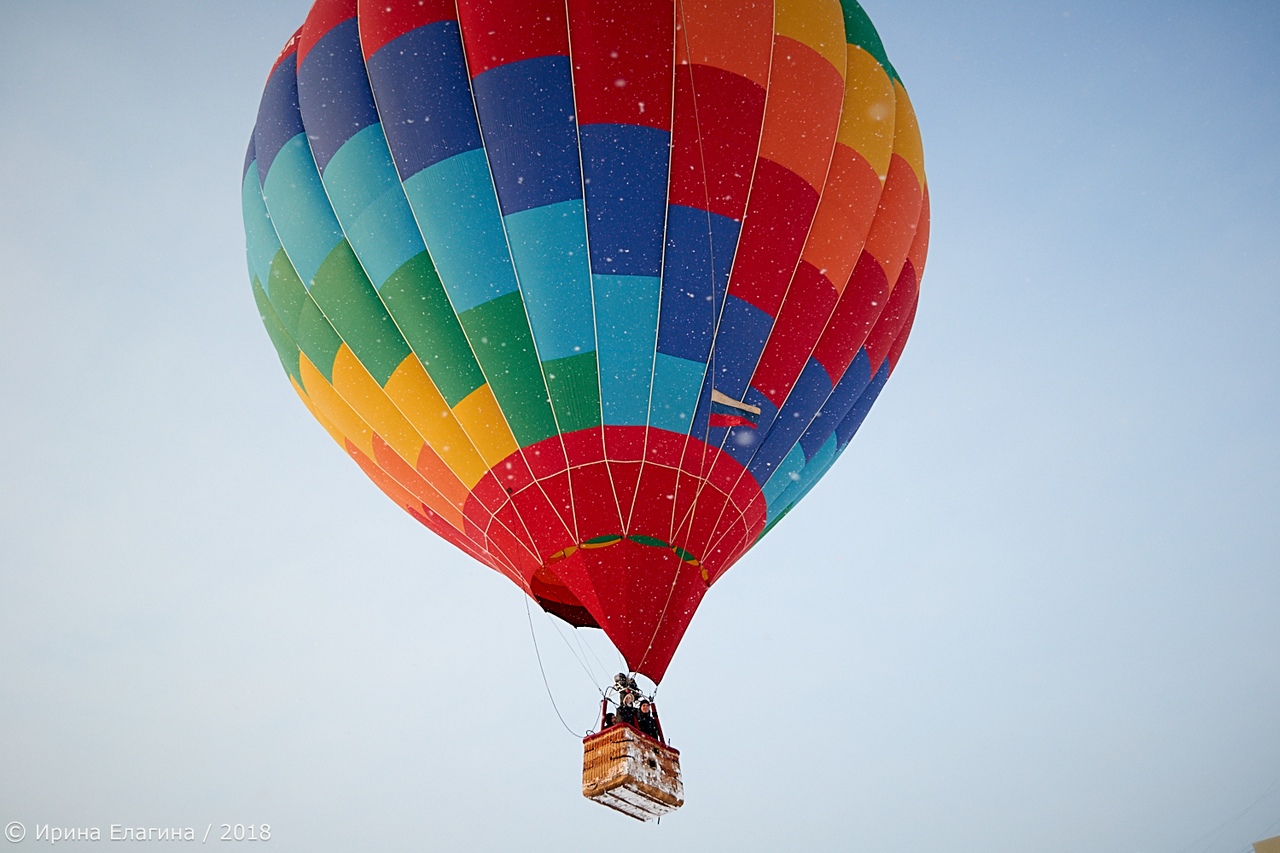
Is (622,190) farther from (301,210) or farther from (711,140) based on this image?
(301,210)

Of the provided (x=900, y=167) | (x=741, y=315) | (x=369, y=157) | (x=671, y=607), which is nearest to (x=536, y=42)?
(x=369, y=157)

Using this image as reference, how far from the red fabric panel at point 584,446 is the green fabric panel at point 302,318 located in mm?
1958

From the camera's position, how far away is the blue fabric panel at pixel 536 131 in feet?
17.3

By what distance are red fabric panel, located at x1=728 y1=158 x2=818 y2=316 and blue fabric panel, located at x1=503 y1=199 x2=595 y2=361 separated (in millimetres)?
958

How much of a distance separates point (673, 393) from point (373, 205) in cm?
226

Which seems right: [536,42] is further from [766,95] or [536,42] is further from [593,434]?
[593,434]

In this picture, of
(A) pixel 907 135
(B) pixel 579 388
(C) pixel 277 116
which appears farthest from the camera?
(A) pixel 907 135

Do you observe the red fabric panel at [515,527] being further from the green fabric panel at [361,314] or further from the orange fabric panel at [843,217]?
the orange fabric panel at [843,217]

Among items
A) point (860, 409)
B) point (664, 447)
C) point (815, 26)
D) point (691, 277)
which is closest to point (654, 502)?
point (664, 447)

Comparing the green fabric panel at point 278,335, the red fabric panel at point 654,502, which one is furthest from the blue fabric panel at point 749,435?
the green fabric panel at point 278,335

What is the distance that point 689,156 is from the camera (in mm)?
5352

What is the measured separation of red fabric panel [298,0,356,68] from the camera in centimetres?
597

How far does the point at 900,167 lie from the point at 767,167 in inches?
54.1

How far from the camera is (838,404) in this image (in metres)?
6.46
